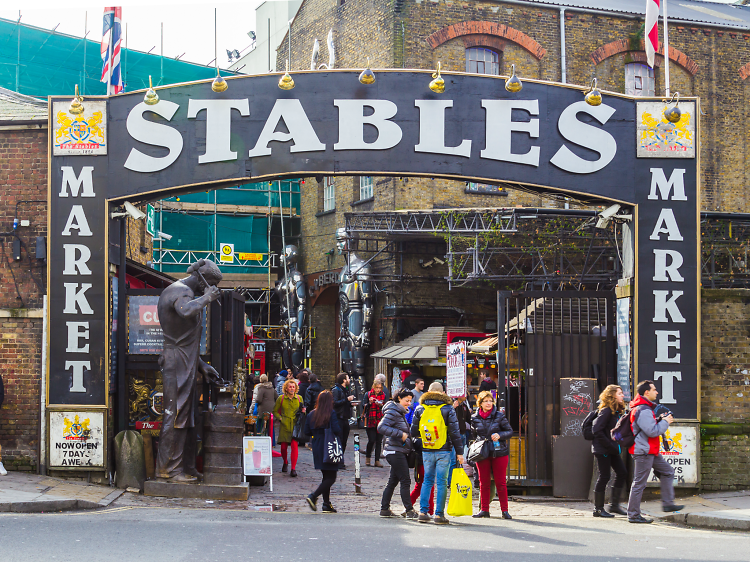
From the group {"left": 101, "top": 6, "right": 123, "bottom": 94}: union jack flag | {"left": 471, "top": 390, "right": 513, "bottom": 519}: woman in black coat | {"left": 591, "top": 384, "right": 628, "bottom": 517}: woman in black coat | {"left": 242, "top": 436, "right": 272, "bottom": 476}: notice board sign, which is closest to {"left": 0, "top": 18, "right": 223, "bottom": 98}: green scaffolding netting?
{"left": 101, "top": 6, "right": 123, "bottom": 94}: union jack flag

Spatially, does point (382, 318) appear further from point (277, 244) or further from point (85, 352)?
point (85, 352)

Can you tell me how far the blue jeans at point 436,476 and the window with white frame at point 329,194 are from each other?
812 inches

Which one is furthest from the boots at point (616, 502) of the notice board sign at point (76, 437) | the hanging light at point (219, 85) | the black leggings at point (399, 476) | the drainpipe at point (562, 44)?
the drainpipe at point (562, 44)

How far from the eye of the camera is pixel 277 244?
3309cm

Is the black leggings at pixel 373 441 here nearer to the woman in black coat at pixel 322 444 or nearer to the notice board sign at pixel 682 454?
the woman in black coat at pixel 322 444

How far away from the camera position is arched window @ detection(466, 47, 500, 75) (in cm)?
2692

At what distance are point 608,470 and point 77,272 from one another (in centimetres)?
776

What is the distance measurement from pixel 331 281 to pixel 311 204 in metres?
4.06

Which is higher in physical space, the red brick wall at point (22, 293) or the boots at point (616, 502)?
the red brick wall at point (22, 293)

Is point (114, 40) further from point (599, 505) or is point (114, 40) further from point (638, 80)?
point (638, 80)

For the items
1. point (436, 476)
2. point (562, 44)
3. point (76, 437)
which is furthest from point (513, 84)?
point (562, 44)

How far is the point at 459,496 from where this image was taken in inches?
392

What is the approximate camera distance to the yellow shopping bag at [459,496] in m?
9.93

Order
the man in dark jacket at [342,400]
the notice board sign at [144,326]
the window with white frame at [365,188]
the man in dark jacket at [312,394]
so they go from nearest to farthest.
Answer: the notice board sign at [144,326], the man in dark jacket at [342,400], the man in dark jacket at [312,394], the window with white frame at [365,188]
